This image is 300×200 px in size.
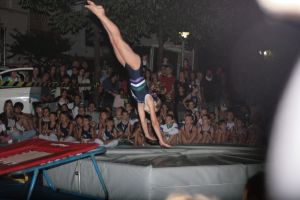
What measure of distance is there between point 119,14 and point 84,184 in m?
4.59

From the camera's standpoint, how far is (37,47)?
58.2 feet

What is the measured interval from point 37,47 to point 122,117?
32.9 feet

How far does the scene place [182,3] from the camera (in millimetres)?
10188

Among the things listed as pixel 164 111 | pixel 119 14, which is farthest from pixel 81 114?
pixel 119 14

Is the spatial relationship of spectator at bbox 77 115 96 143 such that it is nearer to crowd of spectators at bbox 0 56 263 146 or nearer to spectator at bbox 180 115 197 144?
crowd of spectators at bbox 0 56 263 146

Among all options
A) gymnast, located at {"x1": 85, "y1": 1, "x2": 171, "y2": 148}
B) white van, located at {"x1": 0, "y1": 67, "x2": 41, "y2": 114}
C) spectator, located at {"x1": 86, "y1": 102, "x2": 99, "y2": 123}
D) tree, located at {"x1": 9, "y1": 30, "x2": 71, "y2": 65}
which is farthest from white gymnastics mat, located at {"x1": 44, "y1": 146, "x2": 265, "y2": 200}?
tree, located at {"x1": 9, "y1": 30, "x2": 71, "y2": 65}

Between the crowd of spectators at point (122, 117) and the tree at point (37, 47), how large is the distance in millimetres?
6498

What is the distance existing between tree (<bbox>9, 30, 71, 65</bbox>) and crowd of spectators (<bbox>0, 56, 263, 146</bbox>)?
6498 mm

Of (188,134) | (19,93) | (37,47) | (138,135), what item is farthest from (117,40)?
(37,47)

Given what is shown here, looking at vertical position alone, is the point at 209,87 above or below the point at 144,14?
below

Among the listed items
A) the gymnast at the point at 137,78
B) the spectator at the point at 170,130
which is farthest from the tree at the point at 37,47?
the gymnast at the point at 137,78

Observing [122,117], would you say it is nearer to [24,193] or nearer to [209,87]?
[24,193]

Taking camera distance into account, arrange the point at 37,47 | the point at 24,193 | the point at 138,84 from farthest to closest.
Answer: the point at 37,47 < the point at 138,84 < the point at 24,193

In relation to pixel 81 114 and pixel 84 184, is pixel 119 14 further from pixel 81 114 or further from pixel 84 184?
pixel 84 184
